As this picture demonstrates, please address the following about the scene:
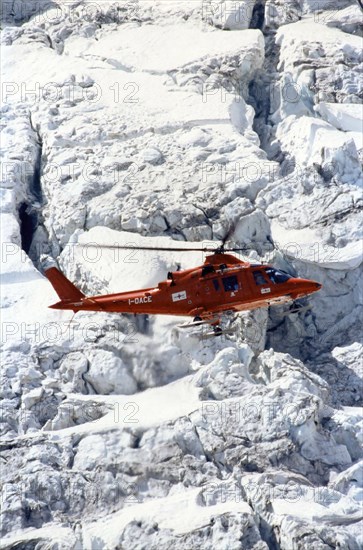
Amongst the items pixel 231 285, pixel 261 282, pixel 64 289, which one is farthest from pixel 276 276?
pixel 64 289

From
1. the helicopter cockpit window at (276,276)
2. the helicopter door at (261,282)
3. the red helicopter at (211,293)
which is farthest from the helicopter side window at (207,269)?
the helicopter cockpit window at (276,276)

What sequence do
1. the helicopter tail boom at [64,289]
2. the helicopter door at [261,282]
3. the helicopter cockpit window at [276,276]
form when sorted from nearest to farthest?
the helicopter door at [261,282], the helicopter cockpit window at [276,276], the helicopter tail boom at [64,289]

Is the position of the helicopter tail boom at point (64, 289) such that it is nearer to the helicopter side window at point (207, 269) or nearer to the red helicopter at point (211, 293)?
the red helicopter at point (211, 293)

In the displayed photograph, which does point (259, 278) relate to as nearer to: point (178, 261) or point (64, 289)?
point (64, 289)

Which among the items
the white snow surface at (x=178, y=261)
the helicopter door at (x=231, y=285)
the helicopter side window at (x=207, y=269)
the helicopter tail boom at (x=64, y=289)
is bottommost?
the white snow surface at (x=178, y=261)

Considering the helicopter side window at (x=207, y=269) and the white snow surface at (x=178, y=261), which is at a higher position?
the helicopter side window at (x=207, y=269)

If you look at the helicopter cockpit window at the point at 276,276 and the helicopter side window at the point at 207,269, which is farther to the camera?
the helicopter cockpit window at the point at 276,276

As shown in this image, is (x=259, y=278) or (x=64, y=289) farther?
(x=64, y=289)

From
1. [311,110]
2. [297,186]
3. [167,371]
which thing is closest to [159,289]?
[167,371]
